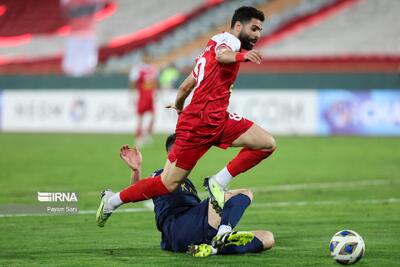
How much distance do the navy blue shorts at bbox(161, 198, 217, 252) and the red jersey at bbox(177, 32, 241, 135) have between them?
Result: 2.51 ft

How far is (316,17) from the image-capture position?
33406 mm

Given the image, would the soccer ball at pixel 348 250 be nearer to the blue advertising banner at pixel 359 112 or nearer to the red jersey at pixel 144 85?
the red jersey at pixel 144 85

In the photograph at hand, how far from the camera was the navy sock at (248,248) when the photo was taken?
761 centimetres

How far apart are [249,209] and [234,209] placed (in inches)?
132

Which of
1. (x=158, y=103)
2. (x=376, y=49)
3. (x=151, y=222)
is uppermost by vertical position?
(x=376, y=49)

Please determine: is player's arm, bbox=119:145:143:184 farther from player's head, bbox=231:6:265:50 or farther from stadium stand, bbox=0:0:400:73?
stadium stand, bbox=0:0:400:73

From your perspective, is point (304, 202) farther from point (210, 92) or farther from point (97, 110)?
point (97, 110)

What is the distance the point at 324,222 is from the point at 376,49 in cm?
2151

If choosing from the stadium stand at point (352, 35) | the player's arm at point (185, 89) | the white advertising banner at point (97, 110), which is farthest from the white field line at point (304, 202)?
the stadium stand at point (352, 35)

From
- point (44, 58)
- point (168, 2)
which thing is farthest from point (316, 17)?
point (44, 58)

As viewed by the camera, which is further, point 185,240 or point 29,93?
point 29,93

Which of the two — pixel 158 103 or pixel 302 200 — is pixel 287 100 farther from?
pixel 302 200

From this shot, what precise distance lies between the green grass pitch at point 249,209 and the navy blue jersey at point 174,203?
1.13ft

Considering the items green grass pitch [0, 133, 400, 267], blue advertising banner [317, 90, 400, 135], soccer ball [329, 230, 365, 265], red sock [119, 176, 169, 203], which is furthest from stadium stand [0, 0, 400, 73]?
soccer ball [329, 230, 365, 265]
